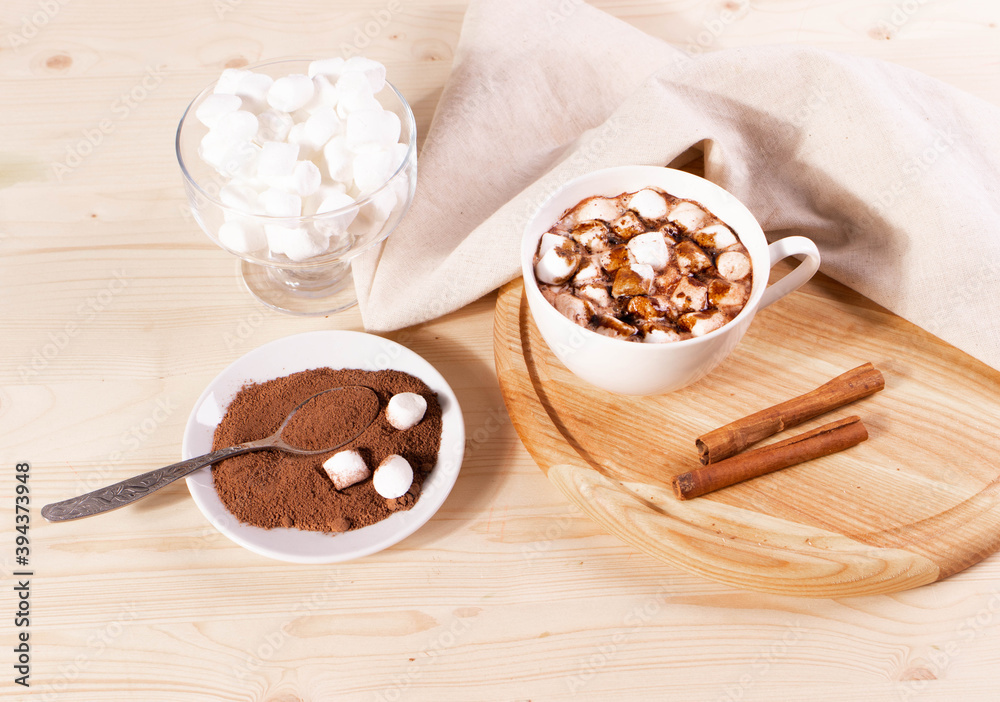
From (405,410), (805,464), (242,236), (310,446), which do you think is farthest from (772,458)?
(242,236)

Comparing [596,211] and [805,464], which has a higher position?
[596,211]

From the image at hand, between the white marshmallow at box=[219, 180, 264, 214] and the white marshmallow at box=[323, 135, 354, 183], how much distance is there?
0.43 feet

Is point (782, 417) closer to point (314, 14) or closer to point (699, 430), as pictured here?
point (699, 430)

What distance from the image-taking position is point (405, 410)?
4.17 feet

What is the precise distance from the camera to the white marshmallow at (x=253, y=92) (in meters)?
1.35

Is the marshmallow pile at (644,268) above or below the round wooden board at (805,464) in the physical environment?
above

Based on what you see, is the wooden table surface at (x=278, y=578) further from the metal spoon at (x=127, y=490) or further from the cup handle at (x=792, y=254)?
the cup handle at (x=792, y=254)

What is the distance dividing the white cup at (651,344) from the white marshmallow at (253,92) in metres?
0.53

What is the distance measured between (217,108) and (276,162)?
0.17 m

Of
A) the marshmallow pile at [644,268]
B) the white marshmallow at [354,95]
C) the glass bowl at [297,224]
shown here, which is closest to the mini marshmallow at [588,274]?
the marshmallow pile at [644,268]

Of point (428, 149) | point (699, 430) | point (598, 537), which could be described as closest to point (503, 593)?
point (598, 537)

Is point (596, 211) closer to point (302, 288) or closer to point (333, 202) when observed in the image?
point (333, 202)

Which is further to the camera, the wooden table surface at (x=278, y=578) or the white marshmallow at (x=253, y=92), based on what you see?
the white marshmallow at (x=253, y=92)

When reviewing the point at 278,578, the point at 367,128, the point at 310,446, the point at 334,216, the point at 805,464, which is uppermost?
the point at 367,128
